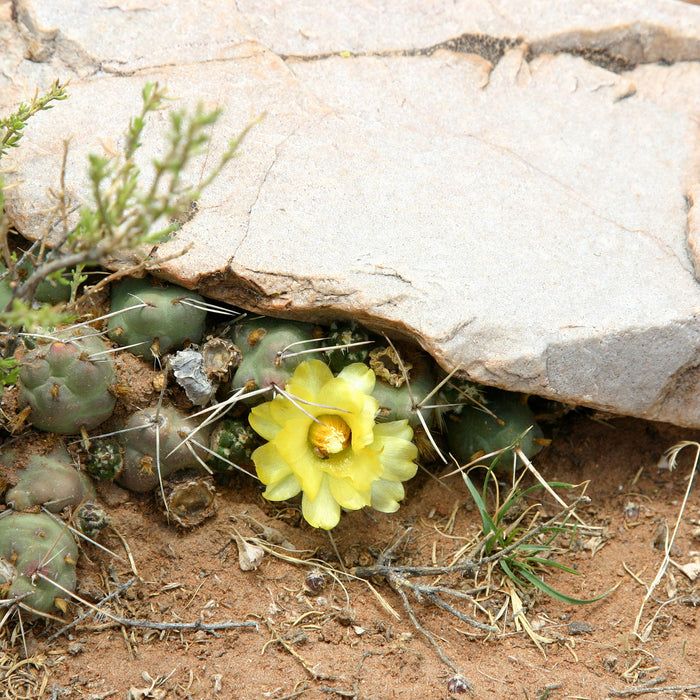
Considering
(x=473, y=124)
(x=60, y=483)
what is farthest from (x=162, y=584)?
(x=473, y=124)

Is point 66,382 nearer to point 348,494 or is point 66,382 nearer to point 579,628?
point 348,494

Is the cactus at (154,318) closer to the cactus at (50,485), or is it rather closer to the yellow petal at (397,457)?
the cactus at (50,485)

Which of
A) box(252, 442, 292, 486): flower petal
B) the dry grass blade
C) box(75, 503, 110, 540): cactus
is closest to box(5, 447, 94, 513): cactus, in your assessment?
box(75, 503, 110, 540): cactus

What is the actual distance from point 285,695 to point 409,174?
194cm

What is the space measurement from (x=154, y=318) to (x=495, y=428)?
1.31 meters

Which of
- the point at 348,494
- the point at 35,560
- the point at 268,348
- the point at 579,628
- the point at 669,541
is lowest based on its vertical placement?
the point at 579,628

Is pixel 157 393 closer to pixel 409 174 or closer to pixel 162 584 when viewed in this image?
pixel 162 584

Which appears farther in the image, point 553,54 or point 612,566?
point 553,54

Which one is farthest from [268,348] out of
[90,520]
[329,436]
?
[90,520]

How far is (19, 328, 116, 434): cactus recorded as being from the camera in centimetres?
236

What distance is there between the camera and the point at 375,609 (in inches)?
97.6

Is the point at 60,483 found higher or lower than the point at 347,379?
lower

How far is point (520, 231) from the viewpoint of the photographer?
2.80 meters

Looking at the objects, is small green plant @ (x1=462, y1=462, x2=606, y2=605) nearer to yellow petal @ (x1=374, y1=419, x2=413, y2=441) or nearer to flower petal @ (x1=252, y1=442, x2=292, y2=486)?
yellow petal @ (x1=374, y1=419, x2=413, y2=441)
